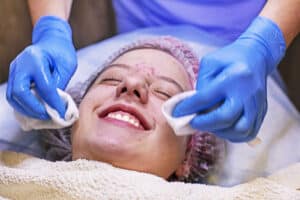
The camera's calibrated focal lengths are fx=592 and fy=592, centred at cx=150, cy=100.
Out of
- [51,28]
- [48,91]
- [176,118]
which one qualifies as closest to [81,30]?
[51,28]

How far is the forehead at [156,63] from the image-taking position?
1.31 metres

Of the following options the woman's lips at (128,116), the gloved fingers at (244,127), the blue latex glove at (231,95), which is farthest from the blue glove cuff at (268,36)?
the woman's lips at (128,116)

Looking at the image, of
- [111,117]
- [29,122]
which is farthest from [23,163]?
[111,117]

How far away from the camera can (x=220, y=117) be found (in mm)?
1090

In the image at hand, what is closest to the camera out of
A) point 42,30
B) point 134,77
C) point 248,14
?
point 134,77

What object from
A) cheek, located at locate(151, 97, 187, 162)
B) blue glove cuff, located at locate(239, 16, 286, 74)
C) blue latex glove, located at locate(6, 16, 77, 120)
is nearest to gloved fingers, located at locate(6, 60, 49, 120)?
blue latex glove, located at locate(6, 16, 77, 120)

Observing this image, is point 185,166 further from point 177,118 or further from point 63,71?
point 63,71

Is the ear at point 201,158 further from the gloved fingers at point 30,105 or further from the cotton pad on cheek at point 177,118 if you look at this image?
the gloved fingers at point 30,105

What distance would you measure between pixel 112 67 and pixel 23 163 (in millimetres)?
287

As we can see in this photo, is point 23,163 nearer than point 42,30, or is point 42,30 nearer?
point 23,163

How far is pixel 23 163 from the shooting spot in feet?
4.16

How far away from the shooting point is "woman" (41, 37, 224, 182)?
118cm

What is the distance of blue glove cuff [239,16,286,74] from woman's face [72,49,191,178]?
201 mm

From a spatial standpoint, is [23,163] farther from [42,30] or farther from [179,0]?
[179,0]
